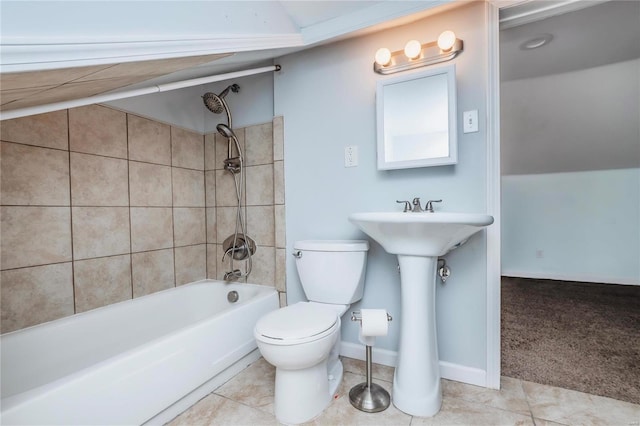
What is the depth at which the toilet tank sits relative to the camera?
1535mm

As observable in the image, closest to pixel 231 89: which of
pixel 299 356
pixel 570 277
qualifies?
pixel 299 356

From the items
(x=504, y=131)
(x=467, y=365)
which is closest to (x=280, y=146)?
(x=467, y=365)

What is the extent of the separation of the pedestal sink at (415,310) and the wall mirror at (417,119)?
41 centimetres

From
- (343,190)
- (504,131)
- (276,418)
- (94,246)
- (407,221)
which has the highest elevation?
(504,131)

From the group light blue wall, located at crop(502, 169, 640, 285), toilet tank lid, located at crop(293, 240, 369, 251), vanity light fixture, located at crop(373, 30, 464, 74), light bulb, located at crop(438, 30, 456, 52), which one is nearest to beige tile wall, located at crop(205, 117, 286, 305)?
toilet tank lid, located at crop(293, 240, 369, 251)

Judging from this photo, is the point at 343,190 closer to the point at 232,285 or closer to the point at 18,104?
the point at 232,285

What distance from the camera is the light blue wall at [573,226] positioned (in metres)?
3.11

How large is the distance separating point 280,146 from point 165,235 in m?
1.00

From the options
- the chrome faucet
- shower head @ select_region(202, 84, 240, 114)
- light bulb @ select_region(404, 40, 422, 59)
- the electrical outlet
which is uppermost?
light bulb @ select_region(404, 40, 422, 59)

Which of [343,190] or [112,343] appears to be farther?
[343,190]

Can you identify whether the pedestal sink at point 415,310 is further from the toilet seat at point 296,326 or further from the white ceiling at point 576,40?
the white ceiling at point 576,40

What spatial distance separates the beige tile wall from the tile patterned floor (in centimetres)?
70

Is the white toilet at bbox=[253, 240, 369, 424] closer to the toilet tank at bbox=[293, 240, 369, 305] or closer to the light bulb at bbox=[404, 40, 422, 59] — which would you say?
the toilet tank at bbox=[293, 240, 369, 305]

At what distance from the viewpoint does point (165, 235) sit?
2010mm
